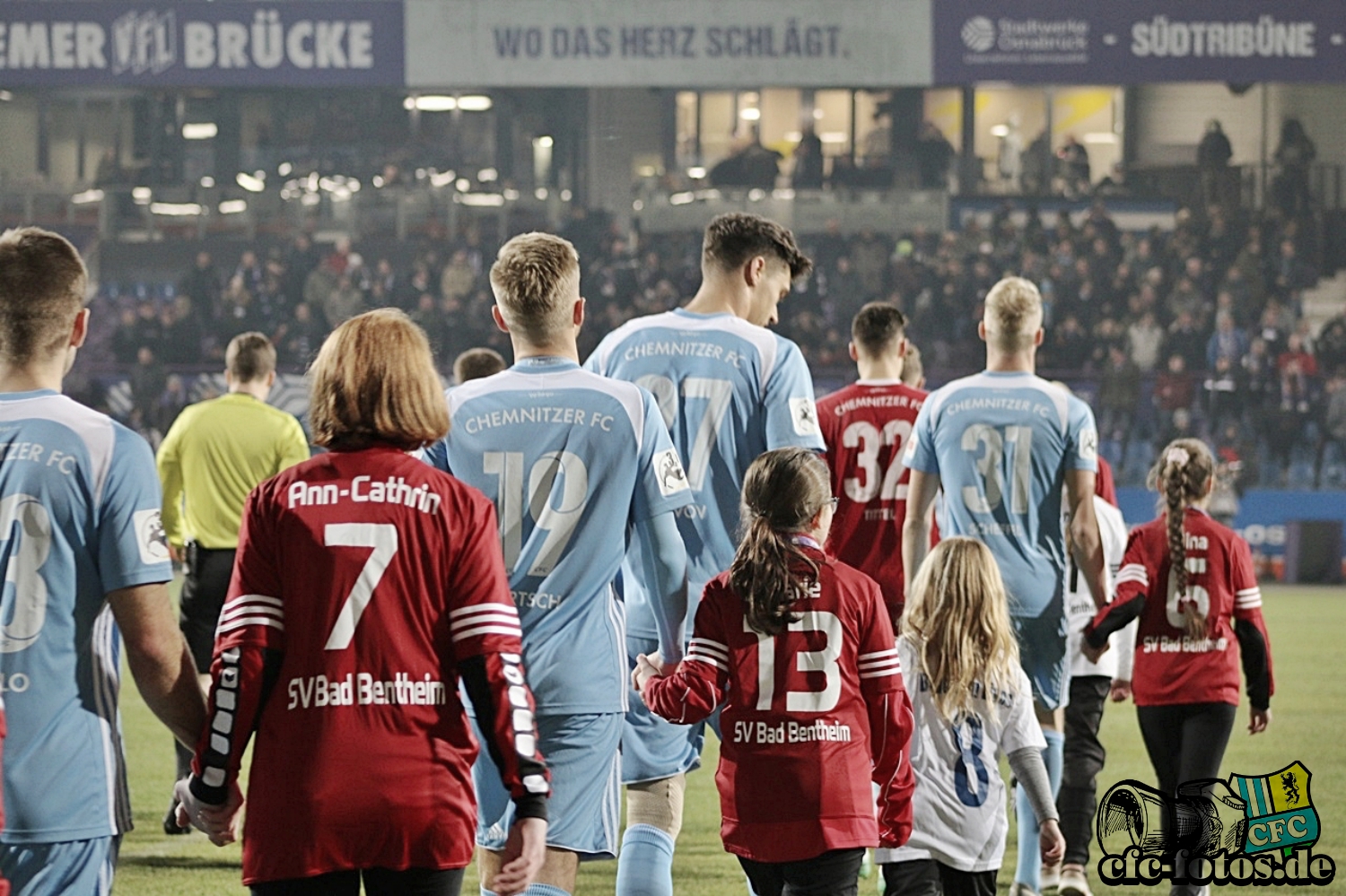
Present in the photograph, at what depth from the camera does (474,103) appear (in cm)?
3008

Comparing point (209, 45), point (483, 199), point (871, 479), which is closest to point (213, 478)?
point (871, 479)

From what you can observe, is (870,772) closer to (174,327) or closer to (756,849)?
(756,849)

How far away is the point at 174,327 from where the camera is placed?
26203 millimetres

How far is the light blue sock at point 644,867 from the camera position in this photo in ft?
14.8

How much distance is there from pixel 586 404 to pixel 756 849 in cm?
107

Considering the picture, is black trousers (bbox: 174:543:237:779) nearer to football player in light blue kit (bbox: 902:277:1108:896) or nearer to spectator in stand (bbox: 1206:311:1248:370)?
football player in light blue kit (bbox: 902:277:1108:896)

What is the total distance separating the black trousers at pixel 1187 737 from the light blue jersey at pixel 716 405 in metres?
1.70

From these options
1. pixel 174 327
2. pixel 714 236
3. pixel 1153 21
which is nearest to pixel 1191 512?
pixel 714 236

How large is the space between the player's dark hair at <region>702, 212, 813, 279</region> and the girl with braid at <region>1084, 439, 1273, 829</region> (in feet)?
5.14

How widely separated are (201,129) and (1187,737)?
87.4 ft

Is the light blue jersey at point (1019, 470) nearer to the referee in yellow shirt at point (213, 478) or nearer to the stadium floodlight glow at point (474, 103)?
the referee in yellow shirt at point (213, 478)

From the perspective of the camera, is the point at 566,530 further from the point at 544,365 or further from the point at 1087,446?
the point at 1087,446

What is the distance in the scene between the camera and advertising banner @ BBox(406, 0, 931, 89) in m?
24.8

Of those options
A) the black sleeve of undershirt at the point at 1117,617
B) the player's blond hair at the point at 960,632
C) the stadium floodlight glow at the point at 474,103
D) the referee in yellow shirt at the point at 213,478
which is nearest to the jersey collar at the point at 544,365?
the player's blond hair at the point at 960,632
